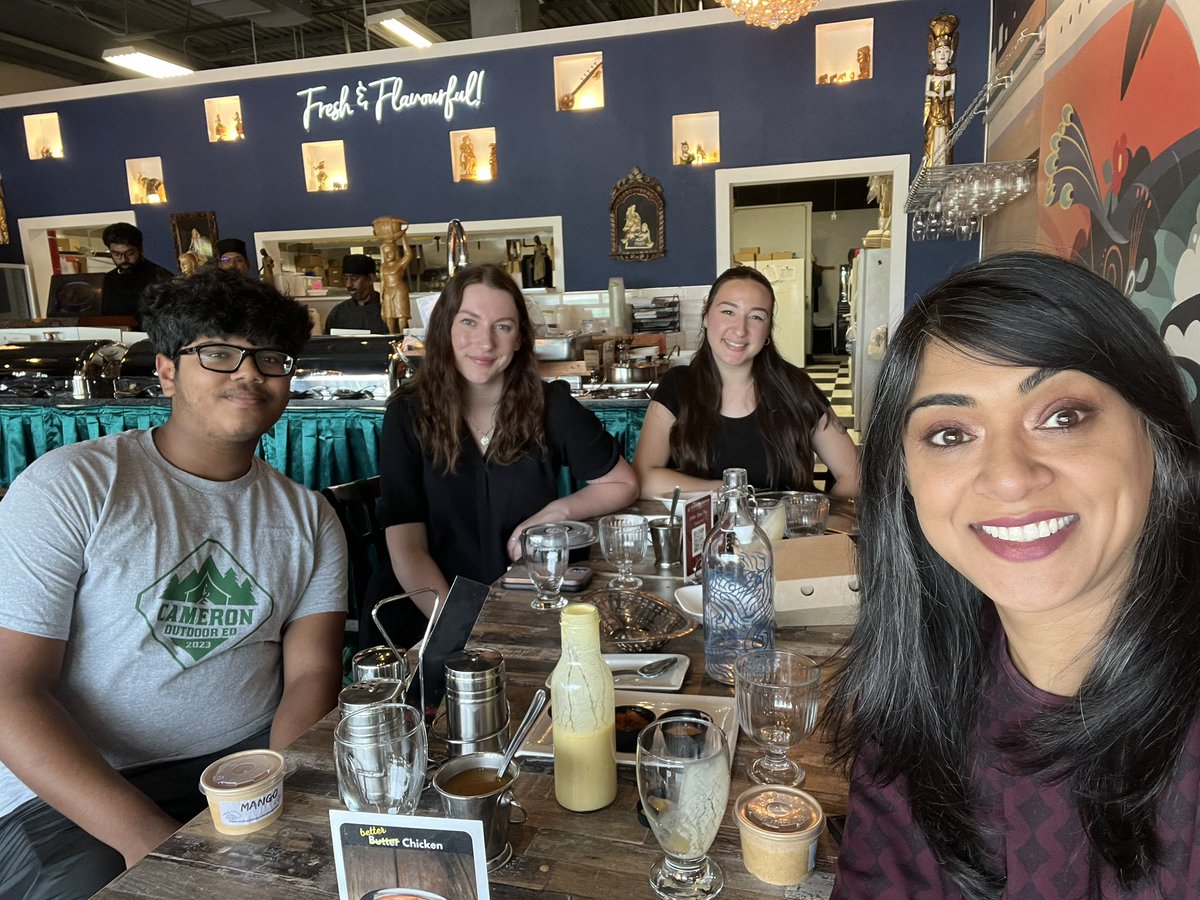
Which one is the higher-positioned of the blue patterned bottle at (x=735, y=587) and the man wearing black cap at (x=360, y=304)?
the man wearing black cap at (x=360, y=304)

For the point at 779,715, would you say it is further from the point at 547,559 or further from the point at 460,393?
the point at 460,393

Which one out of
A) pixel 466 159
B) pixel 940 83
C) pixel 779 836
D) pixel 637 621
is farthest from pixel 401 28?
pixel 779 836

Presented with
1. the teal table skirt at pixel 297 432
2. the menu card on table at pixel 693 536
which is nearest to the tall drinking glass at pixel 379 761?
the menu card on table at pixel 693 536

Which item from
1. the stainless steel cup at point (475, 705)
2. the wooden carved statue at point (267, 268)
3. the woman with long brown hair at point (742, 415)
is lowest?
the stainless steel cup at point (475, 705)

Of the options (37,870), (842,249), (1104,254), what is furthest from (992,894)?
(842,249)

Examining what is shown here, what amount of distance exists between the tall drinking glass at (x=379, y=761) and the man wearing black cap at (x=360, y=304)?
18.0 ft

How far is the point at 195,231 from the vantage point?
315 inches

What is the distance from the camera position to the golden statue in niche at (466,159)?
726 cm

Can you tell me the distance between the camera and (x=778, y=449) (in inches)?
110

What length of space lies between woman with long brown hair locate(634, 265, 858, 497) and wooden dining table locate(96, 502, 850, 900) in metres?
1.70

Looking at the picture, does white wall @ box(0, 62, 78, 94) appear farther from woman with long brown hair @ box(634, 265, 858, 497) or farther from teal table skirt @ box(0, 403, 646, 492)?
woman with long brown hair @ box(634, 265, 858, 497)

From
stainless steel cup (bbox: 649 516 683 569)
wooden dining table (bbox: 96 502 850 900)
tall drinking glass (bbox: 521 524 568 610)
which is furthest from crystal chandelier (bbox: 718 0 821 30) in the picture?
wooden dining table (bbox: 96 502 850 900)

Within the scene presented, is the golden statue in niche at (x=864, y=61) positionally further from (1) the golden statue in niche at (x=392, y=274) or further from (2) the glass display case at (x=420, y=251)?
(1) the golden statue in niche at (x=392, y=274)

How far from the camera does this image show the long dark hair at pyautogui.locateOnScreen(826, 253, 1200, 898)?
798 millimetres
